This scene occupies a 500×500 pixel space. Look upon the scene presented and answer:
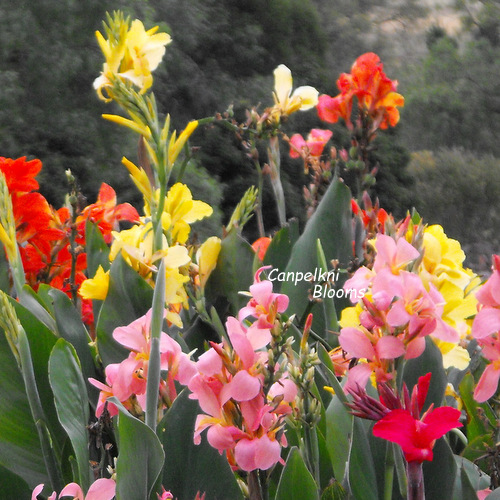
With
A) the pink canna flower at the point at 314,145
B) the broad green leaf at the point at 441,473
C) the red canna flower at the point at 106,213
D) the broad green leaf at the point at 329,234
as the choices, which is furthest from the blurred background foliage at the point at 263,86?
the broad green leaf at the point at 441,473

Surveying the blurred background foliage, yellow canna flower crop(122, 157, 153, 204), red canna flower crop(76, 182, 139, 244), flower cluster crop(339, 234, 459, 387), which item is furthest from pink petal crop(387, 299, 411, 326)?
the blurred background foliage

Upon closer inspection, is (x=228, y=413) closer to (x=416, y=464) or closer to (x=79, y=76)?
(x=416, y=464)

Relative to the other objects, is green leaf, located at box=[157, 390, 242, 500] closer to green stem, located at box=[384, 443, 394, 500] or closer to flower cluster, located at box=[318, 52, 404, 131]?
green stem, located at box=[384, 443, 394, 500]

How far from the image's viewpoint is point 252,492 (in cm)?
38

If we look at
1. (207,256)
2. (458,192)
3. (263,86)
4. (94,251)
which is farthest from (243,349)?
(458,192)

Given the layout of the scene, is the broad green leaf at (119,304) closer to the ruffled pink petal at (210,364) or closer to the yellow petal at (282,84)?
the ruffled pink petal at (210,364)

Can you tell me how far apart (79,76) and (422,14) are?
24.4ft

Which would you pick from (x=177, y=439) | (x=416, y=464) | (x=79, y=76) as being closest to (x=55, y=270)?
(x=177, y=439)

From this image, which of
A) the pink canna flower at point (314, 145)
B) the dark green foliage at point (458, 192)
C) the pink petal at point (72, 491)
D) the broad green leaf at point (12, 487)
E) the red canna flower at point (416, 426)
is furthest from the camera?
the dark green foliage at point (458, 192)

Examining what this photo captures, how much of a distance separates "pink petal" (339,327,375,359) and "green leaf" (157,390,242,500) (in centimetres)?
10

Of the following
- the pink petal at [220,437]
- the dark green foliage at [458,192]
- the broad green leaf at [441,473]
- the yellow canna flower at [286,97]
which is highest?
the pink petal at [220,437]

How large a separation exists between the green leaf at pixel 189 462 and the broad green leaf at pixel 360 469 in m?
0.07

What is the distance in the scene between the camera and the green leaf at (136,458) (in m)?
0.37

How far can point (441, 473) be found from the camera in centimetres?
42
